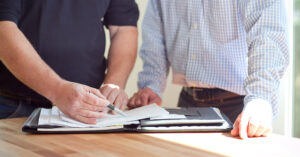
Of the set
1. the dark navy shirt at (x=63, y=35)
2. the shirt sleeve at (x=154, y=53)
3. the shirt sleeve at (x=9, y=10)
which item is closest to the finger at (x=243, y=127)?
the shirt sleeve at (x=154, y=53)

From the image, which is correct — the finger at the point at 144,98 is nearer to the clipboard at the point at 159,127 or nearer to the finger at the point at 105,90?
the finger at the point at 105,90

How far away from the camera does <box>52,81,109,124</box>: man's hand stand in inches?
52.7

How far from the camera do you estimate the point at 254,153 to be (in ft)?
3.48

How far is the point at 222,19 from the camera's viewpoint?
5.96 feet

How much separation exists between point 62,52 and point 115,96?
328 millimetres

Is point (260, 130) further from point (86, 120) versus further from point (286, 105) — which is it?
point (286, 105)

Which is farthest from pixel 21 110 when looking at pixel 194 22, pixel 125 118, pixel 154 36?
pixel 194 22

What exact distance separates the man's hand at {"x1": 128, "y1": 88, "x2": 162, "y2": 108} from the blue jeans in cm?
43

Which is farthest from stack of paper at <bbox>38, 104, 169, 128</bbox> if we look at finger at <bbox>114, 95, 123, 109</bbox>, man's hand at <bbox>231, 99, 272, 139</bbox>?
man's hand at <bbox>231, 99, 272, 139</bbox>

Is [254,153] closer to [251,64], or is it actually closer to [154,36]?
[251,64]

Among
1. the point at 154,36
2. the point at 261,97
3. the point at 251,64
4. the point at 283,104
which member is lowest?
the point at 283,104

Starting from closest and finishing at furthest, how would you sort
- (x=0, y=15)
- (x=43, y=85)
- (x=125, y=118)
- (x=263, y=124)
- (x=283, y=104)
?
(x=263, y=124) < (x=125, y=118) < (x=43, y=85) < (x=0, y=15) < (x=283, y=104)

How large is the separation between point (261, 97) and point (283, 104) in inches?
50.3

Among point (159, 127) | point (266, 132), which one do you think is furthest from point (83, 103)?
point (266, 132)
